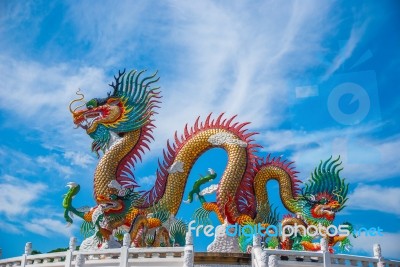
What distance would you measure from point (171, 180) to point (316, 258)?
23.4 feet

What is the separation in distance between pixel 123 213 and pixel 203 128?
4479 mm

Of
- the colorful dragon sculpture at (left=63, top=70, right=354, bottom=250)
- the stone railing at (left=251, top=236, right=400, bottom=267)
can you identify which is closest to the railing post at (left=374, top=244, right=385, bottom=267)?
the stone railing at (left=251, top=236, right=400, bottom=267)

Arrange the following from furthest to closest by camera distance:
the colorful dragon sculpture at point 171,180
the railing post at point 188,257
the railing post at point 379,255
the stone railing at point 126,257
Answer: the colorful dragon sculpture at point 171,180 → the railing post at point 379,255 → the stone railing at point 126,257 → the railing post at point 188,257

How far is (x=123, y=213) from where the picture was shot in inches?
599

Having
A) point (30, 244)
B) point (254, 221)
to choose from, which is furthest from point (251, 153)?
point (30, 244)

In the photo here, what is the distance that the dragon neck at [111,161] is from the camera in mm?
17178

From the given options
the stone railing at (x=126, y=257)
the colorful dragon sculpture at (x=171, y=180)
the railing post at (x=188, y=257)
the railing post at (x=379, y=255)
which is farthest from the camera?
the colorful dragon sculpture at (x=171, y=180)

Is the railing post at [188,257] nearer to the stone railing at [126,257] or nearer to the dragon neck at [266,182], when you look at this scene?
the stone railing at [126,257]

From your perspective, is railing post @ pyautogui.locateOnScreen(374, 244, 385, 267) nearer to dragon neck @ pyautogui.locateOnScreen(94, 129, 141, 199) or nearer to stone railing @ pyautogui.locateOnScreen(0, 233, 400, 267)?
stone railing @ pyautogui.locateOnScreen(0, 233, 400, 267)

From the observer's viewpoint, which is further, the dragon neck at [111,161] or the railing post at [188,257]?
the dragon neck at [111,161]

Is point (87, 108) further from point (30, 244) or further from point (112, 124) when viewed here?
point (30, 244)

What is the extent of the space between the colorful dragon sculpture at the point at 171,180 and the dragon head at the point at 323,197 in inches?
1.2

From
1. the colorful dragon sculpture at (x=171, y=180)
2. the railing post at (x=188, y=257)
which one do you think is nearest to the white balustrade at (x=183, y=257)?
the railing post at (x=188, y=257)

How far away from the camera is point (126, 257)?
1155 centimetres
